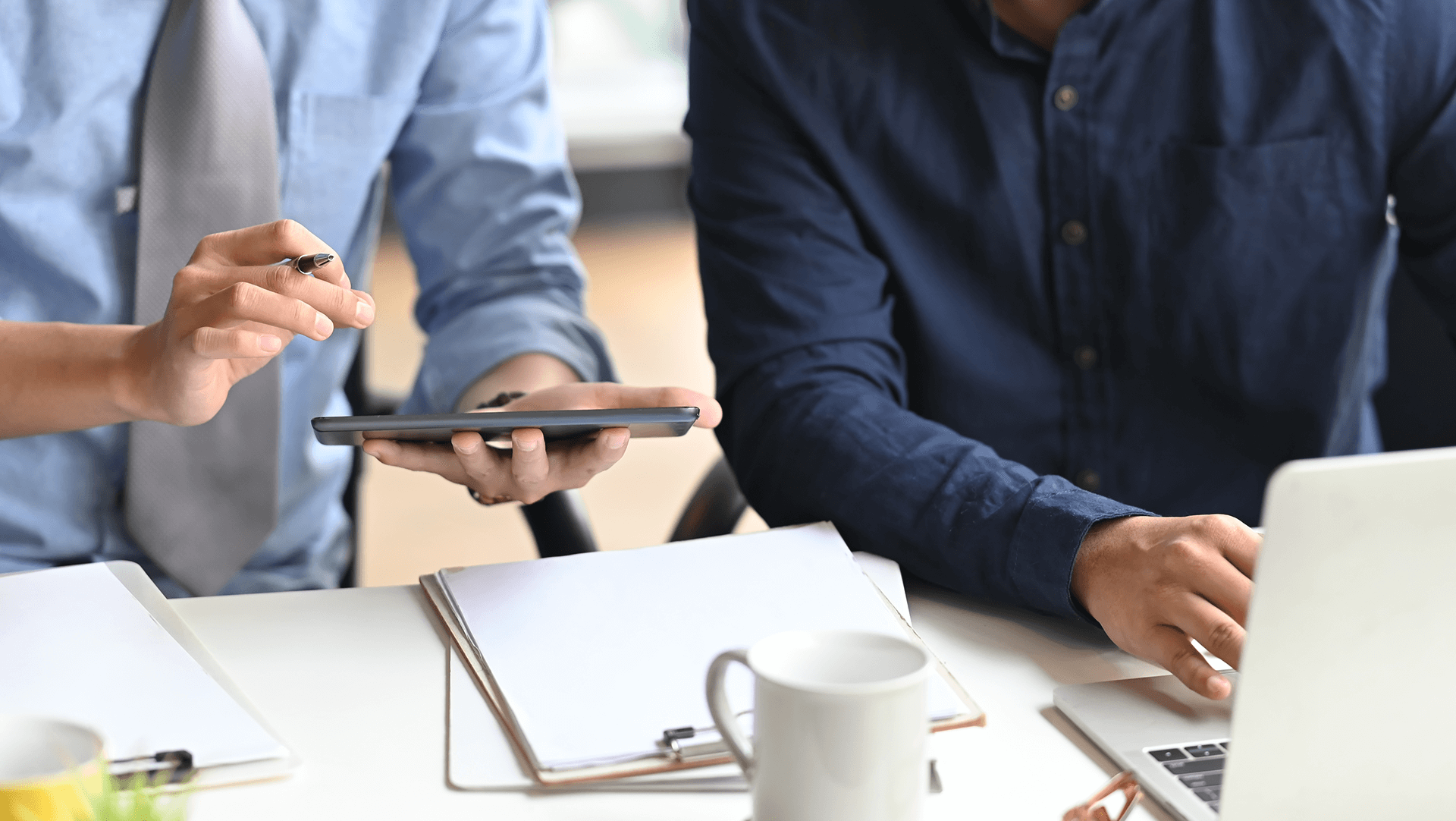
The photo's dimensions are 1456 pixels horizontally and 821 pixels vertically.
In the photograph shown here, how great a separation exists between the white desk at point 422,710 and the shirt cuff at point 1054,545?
0.09 feet

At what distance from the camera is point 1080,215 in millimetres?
1171

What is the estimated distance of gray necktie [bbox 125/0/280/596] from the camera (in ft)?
3.43

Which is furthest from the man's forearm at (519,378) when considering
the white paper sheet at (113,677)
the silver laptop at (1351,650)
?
the silver laptop at (1351,650)

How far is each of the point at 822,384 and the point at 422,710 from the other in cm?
46

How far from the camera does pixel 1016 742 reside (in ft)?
2.30

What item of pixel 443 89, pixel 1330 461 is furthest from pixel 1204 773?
pixel 443 89

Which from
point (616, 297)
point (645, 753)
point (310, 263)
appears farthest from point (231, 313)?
point (616, 297)

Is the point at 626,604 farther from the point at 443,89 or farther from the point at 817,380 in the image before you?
the point at 443,89

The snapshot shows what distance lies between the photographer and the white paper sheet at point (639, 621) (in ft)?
2.30

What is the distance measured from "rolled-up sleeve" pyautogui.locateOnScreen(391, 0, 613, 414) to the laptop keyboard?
699mm

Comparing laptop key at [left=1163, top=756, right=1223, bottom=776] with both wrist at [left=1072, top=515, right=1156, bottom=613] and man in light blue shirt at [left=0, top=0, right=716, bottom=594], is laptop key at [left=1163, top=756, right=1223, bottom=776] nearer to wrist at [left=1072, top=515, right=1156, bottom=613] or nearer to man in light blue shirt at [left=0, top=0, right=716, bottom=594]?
wrist at [left=1072, top=515, right=1156, bottom=613]

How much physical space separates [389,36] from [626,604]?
0.67 m

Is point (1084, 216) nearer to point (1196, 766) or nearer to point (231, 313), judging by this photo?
point (1196, 766)

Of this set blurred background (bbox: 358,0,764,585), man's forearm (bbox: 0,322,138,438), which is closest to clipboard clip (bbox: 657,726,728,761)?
man's forearm (bbox: 0,322,138,438)
